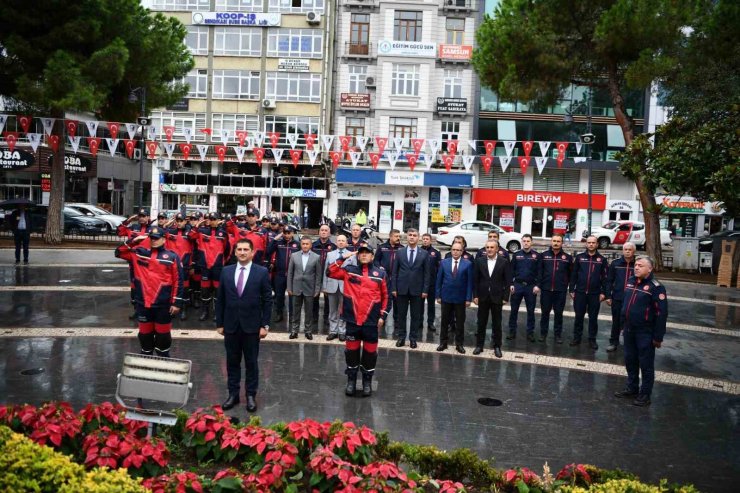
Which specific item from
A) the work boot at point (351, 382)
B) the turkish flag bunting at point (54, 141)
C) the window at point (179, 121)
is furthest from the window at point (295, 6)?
the work boot at point (351, 382)

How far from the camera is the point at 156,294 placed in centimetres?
779

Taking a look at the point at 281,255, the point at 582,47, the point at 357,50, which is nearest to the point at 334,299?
the point at 281,255

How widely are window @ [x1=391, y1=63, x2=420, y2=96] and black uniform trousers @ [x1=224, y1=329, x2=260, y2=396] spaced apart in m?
34.8

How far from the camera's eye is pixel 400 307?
437 inches

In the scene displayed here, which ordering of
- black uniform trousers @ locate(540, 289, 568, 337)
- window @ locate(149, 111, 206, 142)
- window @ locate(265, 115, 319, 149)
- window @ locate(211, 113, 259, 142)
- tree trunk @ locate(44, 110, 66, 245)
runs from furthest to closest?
window @ locate(149, 111, 206, 142), window @ locate(211, 113, 259, 142), window @ locate(265, 115, 319, 149), tree trunk @ locate(44, 110, 66, 245), black uniform trousers @ locate(540, 289, 568, 337)

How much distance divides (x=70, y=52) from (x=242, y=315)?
18.9 metres

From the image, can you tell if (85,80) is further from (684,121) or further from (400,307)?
(684,121)

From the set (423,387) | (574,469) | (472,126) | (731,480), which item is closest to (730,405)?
(731,480)

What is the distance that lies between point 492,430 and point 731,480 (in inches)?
93.2

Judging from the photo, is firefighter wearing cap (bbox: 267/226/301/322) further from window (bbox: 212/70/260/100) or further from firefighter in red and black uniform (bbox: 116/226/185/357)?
window (bbox: 212/70/260/100)

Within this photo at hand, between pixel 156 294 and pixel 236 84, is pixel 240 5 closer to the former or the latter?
pixel 236 84

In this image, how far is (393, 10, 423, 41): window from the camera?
39.9m

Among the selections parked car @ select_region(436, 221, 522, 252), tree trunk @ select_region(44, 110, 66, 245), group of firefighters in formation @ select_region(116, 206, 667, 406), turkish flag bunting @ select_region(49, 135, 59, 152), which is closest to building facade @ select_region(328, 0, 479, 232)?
parked car @ select_region(436, 221, 522, 252)

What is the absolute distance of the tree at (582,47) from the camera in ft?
70.0
